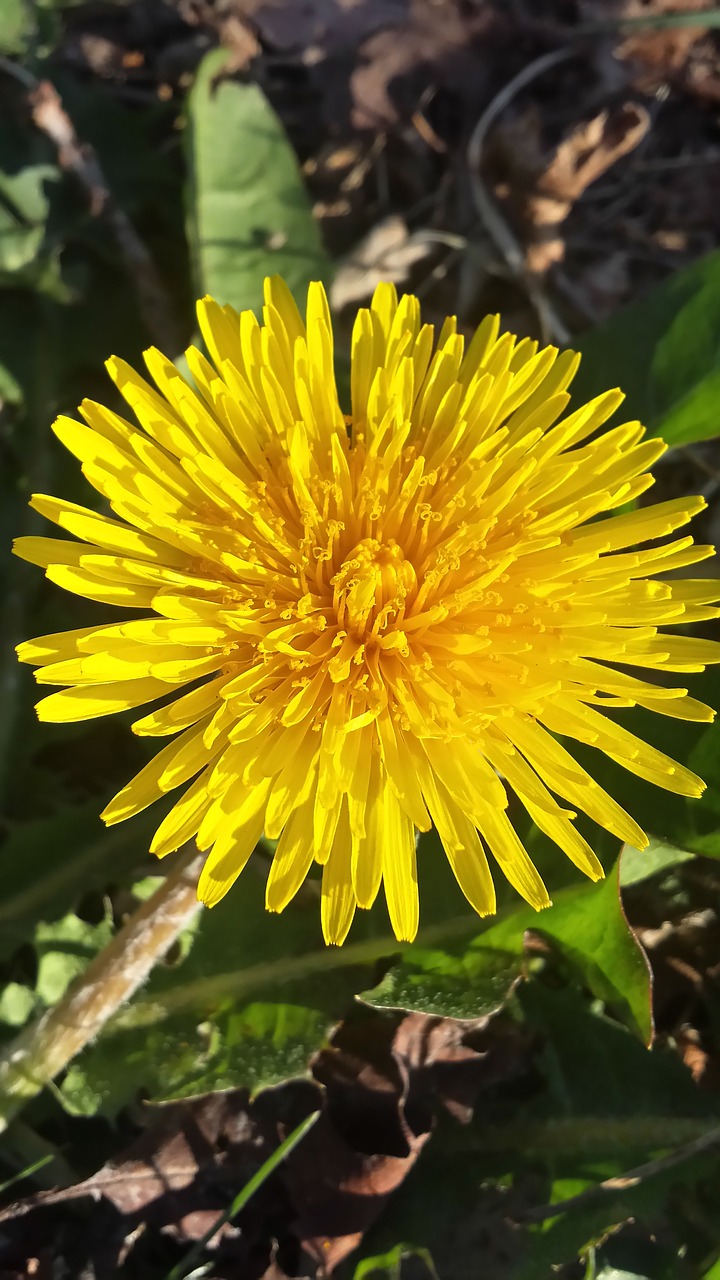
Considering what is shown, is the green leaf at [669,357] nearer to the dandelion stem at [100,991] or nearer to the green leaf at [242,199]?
the green leaf at [242,199]

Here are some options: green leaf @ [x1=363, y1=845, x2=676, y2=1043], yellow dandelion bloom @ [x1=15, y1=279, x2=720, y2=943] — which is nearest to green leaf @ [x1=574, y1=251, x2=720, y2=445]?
yellow dandelion bloom @ [x1=15, y1=279, x2=720, y2=943]

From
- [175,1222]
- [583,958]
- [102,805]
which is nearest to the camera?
[583,958]

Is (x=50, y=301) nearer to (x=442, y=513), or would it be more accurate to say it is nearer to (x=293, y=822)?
(x=442, y=513)

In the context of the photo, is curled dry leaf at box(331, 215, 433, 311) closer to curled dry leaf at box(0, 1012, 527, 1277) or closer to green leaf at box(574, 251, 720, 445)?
green leaf at box(574, 251, 720, 445)

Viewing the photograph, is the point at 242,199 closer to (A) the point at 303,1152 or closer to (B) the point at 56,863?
(B) the point at 56,863

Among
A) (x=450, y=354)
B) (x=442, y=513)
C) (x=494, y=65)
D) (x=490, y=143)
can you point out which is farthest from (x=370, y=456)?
(x=494, y=65)

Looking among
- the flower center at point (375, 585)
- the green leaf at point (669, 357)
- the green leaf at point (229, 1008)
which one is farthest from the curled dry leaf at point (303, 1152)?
the green leaf at point (669, 357)
